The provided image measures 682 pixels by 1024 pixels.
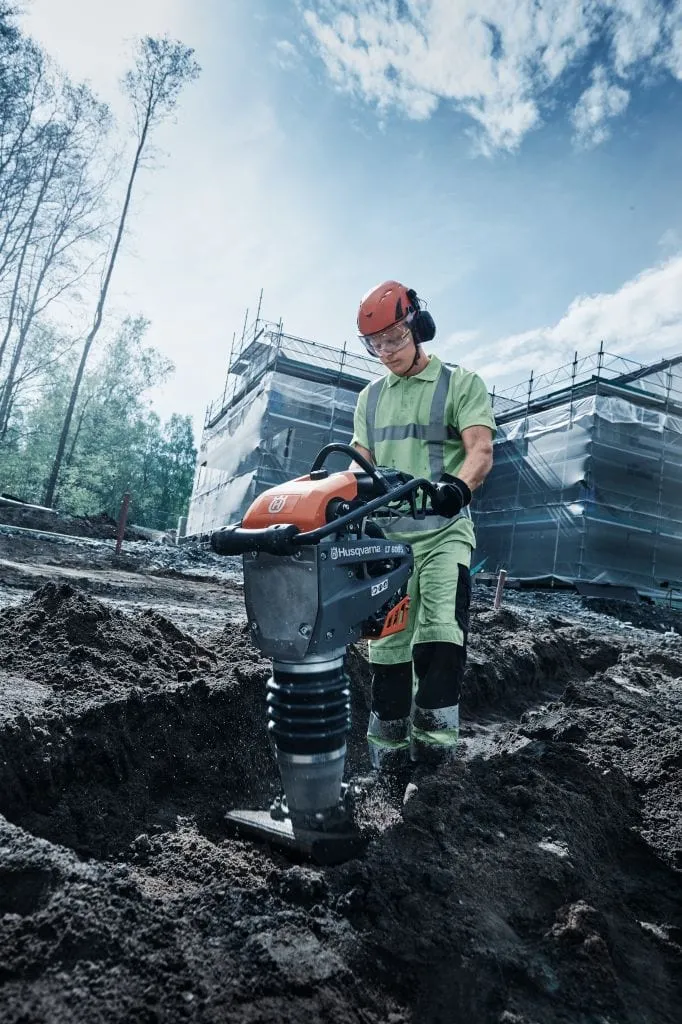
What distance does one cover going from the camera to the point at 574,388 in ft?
63.3

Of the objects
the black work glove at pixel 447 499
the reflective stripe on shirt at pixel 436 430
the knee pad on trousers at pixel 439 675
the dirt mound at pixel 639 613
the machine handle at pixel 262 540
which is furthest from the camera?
the dirt mound at pixel 639 613

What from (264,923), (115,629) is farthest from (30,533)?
(264,923)

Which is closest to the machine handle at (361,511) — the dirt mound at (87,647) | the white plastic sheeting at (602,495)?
the dirt mound at (87,647)

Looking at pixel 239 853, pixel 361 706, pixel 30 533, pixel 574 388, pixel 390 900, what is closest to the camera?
pixel 390 900

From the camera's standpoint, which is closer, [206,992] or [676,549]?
[206,992]

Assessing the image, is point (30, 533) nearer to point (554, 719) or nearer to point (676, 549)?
point (554, 719)

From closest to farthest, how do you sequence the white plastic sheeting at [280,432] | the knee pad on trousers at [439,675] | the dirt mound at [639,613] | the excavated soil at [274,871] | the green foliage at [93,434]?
the excavated soil at [274,871], the knee pad on trousers at [439,675], the dirt mound at [639,613], the white plastic sheeting at [280,432], the green foliage at [93,434]

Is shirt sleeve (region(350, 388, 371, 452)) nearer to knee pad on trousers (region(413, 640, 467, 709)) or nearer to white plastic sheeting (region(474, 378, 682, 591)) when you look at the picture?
knee pad on trousers (region(413, 640, 467, 709))

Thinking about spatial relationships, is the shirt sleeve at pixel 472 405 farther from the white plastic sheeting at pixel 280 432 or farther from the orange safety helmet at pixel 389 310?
the white plastic sheeting at pixel 280 432

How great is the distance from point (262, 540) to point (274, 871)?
0.86 m

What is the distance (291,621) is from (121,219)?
24885 millimetres

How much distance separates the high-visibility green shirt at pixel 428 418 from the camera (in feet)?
9.14

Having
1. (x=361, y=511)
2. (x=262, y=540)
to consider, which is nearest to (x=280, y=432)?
(x=361, y=511)

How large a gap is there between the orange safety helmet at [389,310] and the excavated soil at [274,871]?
1817 millimetres
